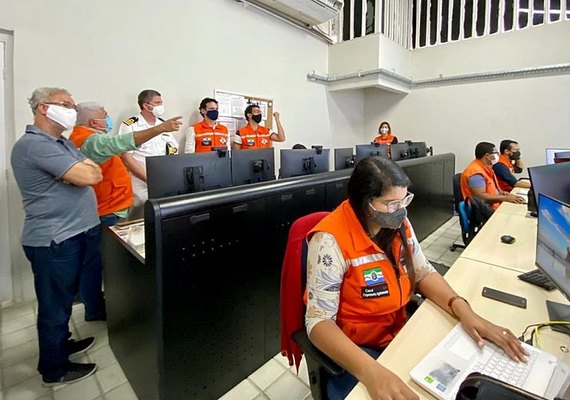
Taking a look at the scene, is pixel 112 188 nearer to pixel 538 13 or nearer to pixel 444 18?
pixel 444 18

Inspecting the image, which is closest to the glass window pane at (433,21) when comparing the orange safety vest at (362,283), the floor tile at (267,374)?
the orange safety vest at (362,283)

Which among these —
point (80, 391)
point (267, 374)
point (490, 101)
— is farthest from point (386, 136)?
point (80, 391)

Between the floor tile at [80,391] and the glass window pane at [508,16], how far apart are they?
6920 mm

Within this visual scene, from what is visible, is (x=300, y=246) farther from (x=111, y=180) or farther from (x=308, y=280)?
(x=111, y=180)

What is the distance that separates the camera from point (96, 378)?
67.0 inches

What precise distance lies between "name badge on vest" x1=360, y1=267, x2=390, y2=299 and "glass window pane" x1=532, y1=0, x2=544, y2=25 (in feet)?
19.8

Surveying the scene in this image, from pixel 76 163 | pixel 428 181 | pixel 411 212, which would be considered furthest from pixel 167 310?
pixel 428 181

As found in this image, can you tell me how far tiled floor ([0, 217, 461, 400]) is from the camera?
1.60m

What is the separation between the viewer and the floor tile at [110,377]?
1.66 meters

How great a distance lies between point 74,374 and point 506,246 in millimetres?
2513

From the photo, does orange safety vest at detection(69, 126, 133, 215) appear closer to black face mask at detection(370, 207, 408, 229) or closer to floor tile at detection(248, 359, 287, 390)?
floor tile at detection(248, 359, 287, 390)

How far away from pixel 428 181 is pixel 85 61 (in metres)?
3.85

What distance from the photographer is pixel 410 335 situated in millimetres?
933

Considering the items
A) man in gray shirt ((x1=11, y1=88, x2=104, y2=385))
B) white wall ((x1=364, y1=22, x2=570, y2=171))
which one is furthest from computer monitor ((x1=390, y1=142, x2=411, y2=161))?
man in gray shirt ((x1=11, y1=88, x2=104, y2=385))
